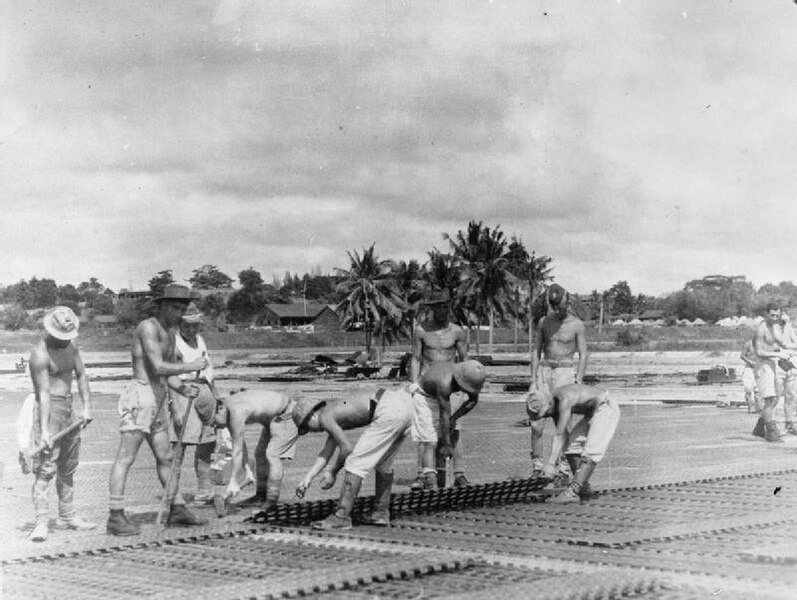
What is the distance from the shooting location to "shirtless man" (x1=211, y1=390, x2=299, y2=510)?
8.60 meters

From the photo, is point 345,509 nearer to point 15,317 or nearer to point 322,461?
point 322,461

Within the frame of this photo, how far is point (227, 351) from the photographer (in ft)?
305

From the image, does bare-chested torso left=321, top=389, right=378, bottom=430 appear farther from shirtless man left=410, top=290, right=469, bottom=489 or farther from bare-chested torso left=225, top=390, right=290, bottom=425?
shirtless man left=410, top=290, right=469, bottom=489

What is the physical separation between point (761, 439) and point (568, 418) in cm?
686

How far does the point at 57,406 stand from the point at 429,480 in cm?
347

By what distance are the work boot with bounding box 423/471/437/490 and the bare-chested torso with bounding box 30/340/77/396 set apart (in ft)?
11.0

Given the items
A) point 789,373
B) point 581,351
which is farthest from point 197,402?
point 789,373

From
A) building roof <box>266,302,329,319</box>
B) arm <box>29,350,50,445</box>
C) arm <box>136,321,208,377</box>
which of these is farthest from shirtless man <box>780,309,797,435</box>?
building roof <box>266,302,329,319</box>

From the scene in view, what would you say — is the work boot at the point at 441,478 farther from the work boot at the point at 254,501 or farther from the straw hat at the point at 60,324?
the straw hat at the point at 60,324

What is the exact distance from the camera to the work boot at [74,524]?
26.8 feet

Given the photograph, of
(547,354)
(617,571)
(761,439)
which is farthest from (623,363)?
(617,571)

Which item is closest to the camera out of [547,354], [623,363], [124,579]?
[124,579]

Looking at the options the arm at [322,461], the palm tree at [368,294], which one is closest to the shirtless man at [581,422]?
the arm at [322,461]

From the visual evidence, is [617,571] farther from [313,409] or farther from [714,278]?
[714,278]
